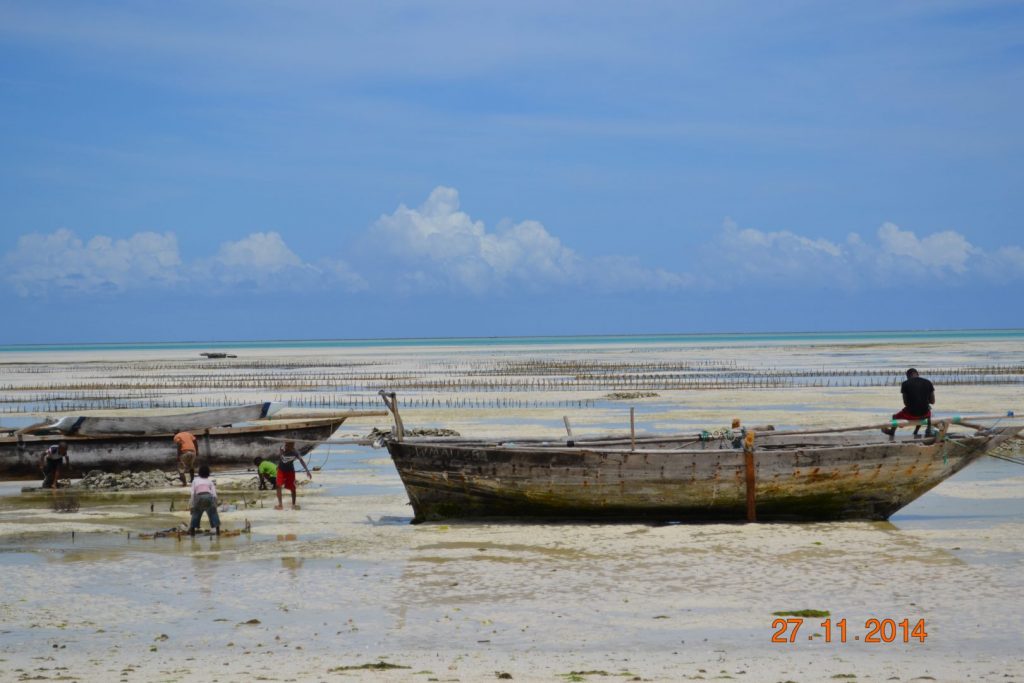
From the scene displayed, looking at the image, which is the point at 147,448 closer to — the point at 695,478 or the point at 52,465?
the point at 52,465

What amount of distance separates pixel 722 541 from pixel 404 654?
5691 mm

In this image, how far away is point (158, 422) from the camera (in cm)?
2177

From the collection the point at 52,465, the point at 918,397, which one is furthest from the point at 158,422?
the point at 918,397

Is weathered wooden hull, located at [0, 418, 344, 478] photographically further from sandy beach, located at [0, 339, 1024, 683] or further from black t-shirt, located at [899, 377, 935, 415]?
black t-shirt, located at [899, 377, 935, 415]

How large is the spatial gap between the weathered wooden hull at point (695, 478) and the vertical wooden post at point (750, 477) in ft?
0.18

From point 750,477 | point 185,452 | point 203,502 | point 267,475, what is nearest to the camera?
point 203,502

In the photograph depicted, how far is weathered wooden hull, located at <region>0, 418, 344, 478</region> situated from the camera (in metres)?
20.5

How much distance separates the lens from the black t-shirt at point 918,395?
16094 mm

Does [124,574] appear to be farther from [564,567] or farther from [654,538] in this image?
[654,538]

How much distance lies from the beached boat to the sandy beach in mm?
316

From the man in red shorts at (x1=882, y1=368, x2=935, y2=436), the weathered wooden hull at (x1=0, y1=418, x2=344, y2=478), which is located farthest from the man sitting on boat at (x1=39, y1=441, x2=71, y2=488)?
the man in red shorts at (x1=882, y1=368, x2=935, y2=436)

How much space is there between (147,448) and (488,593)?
1173 centimetres

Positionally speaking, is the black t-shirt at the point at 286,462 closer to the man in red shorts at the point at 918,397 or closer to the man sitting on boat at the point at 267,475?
the man sitting on boat at the point at 267,475

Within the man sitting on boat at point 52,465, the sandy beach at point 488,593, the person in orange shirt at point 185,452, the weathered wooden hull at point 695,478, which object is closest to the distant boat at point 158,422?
the man sitting on boat at point 52,465
